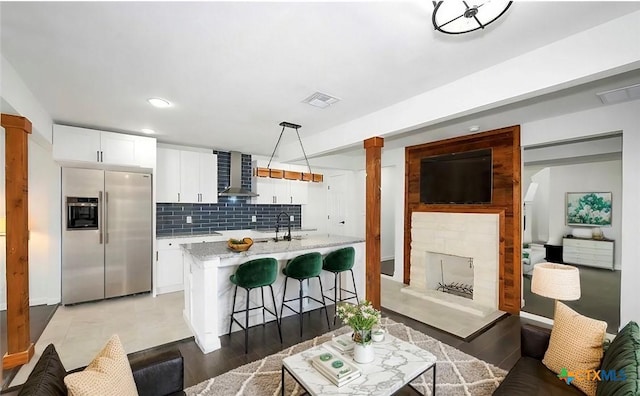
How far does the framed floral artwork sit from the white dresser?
0.45 metres

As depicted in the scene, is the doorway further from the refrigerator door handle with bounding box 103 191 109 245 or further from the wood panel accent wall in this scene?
the refrigerator door handle with bounding box 103 191 109 245

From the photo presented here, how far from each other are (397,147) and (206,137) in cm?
332

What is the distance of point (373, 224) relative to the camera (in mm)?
3373

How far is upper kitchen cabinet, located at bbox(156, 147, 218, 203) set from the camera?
4.77 m

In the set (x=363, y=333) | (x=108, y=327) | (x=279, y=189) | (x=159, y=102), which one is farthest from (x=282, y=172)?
(x=363, y=333)

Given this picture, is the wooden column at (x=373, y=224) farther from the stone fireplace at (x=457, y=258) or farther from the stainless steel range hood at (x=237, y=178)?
the stainless steel range hood at (x=237, y=178)

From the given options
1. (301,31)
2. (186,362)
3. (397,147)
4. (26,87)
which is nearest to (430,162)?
(397,147)

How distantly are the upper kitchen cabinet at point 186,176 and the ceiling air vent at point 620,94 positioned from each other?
17.5 ft

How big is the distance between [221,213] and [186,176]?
→ 1.03 meters

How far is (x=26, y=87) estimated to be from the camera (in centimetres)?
253

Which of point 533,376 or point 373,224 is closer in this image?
point 533,376

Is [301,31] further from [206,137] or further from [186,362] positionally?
[206,137]

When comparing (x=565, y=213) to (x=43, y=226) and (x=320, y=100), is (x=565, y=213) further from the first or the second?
(x=43, y=226)

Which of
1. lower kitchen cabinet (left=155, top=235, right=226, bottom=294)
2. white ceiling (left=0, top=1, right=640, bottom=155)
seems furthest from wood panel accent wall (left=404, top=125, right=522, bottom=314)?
lower kitchen cabinet (left=155, top=235, right=226, bottom=294)
